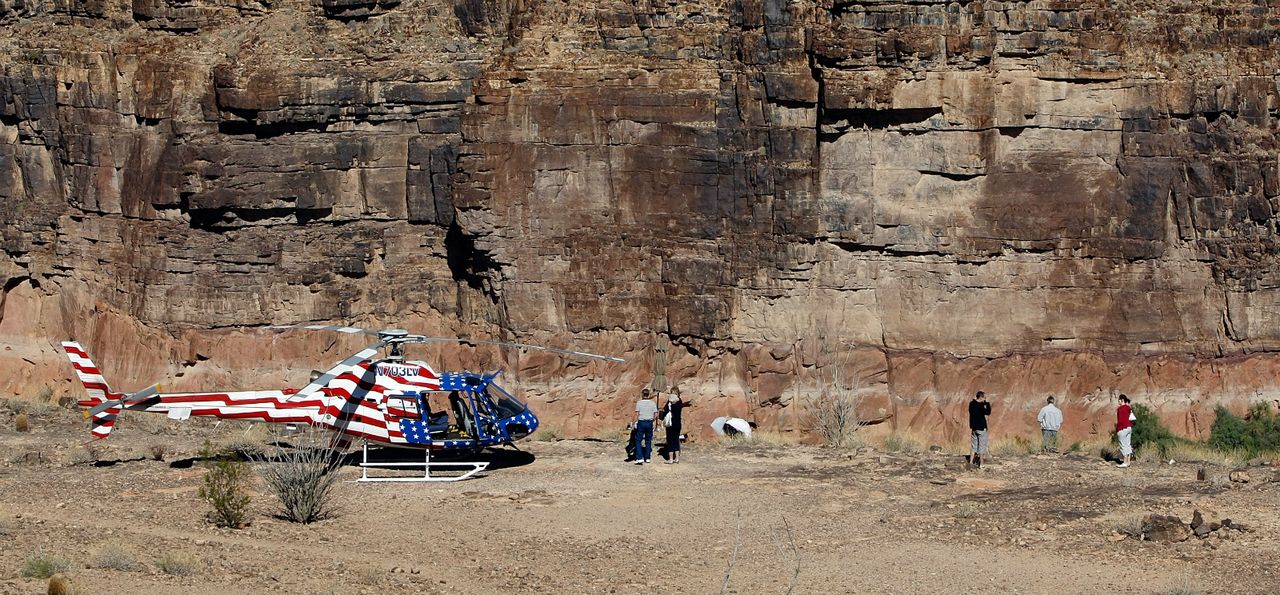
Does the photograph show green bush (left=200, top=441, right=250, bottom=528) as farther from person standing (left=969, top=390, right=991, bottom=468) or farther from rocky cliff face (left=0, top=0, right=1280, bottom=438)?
rocky cliff face (left=0, top=0, right=1280, bottom=438)

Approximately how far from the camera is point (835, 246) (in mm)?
37625

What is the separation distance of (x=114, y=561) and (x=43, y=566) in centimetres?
86

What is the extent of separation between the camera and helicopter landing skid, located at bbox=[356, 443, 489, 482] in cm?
2884

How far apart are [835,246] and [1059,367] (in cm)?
472

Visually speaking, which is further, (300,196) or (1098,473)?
(300,196)

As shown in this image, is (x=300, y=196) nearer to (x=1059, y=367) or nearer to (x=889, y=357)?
(x=889, y=357)

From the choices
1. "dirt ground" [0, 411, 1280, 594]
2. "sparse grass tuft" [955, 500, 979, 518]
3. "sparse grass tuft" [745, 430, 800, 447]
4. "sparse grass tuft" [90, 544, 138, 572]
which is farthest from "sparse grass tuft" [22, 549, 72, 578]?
"sparse grass tuft" [745, 430, 800, 447]

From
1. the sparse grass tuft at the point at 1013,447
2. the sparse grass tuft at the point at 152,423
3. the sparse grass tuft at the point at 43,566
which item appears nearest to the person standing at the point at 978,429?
the sparse grass tuft at the point at 1013,447

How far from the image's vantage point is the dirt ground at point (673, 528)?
23.1m

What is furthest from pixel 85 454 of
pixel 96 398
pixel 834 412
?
pixel 834 412

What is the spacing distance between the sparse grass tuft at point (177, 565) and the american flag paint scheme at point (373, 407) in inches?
241

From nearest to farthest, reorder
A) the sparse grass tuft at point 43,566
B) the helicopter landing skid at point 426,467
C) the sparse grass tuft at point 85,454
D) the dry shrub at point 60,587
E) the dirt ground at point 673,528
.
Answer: the dry shrub at point 60,587, the sparse grass tuft at point 43,566, the dirt ground at point 673,528, the helicopter landing skid at point 426,467, the sparse grass tuft at point 85,454

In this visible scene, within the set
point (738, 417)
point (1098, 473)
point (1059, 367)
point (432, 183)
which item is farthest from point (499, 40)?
point (1098, 473)

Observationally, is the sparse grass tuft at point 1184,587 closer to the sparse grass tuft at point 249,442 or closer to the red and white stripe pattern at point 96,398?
the sparse grass tuft at point 249,442
